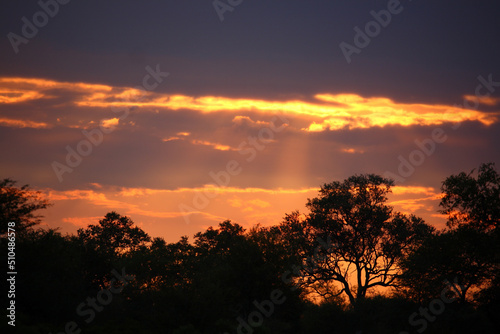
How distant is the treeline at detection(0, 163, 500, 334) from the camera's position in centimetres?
5484

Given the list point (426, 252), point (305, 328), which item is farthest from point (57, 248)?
point (426, 252)

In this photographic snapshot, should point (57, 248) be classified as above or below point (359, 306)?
above

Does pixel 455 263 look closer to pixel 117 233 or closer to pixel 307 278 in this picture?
pixel 307 278

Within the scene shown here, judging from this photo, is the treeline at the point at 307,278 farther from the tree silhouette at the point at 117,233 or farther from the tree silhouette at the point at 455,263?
the tree silhouette at the point at 117,233

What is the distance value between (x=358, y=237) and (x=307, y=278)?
8.92 m

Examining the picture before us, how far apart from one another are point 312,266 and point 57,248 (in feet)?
105

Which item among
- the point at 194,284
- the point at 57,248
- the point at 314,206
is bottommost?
the point at 194,284

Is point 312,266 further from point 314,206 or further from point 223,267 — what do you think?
point 223,267

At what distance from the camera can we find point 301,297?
6906 centimetres

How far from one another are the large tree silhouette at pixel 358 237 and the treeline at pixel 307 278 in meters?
0.14
